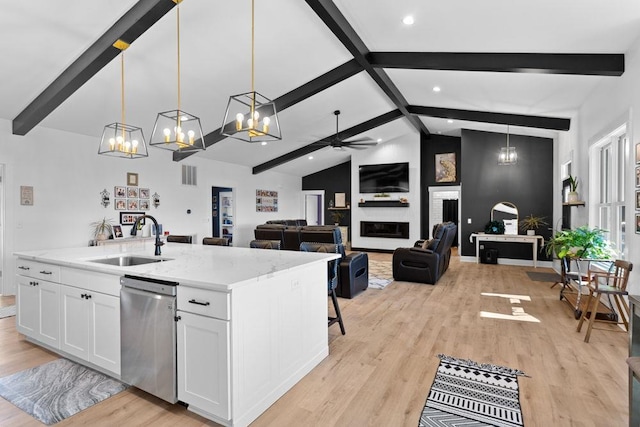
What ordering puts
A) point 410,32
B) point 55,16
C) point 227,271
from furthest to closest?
point 410,32
point 55,16
point 227,271

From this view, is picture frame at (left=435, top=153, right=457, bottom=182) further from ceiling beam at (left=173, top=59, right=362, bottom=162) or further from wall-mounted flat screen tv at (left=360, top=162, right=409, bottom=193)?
ceiling beam at (left=173, top=59, right=362, bottom=162)

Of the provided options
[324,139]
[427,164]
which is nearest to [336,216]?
[427,164]

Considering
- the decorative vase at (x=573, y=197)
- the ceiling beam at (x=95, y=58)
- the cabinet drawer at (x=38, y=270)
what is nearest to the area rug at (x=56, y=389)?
the cabinet drawer at (x=38, y=270)

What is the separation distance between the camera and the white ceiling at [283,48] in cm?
333

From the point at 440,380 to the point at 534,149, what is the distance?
7.16 m

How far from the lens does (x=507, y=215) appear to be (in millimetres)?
8203

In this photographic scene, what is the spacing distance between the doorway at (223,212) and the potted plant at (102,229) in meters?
3.48

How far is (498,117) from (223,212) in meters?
7.37

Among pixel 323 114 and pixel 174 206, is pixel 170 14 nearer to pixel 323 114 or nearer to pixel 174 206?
pixel 323 114

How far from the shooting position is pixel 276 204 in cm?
1167

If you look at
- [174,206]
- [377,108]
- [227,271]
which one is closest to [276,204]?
[174,206]

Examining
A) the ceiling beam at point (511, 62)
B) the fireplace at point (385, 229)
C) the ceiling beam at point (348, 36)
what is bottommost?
the fireplace at point (385, 229)

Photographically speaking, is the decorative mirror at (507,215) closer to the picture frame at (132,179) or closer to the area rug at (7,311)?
the picture frame at (132,179)

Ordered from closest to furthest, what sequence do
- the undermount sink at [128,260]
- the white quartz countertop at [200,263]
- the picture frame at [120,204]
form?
the white quartz countertop at [200,263] → the undermount sink at [128,260] → the picture frame at [120,204]
